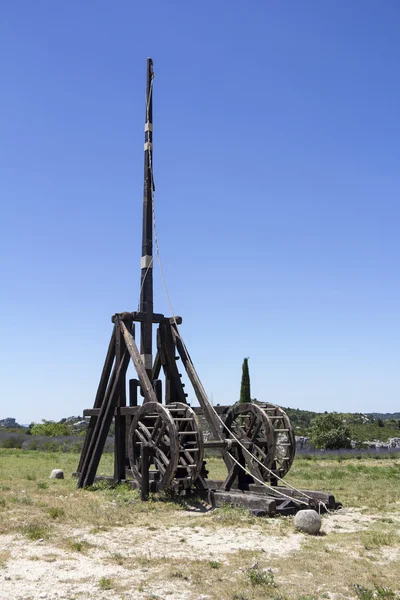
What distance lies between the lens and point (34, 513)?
407 inches

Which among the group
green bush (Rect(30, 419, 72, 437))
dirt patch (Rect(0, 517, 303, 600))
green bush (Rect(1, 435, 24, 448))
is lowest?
dirt patch (Rect(0, 517, 303, 600))

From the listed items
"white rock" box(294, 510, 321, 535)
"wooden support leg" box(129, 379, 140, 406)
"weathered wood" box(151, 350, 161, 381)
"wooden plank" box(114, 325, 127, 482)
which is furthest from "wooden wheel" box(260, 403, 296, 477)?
"white rock" box(294, 510, 321, 535)

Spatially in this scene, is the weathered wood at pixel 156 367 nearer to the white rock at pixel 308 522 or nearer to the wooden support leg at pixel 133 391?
the wooden support leg at pixel 133 391

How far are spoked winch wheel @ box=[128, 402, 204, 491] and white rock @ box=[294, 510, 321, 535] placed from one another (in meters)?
2.48

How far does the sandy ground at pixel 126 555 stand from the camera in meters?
6.10

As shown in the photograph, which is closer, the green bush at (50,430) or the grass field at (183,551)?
the grass field at (183,551)

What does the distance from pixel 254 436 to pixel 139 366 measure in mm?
3050

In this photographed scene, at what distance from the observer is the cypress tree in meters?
37.0

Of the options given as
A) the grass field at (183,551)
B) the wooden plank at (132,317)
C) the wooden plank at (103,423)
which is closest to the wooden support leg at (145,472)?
the grass field at (183,551)

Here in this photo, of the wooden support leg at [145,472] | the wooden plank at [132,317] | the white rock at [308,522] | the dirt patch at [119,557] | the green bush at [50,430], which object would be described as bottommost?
the dirt patch at [119,557]

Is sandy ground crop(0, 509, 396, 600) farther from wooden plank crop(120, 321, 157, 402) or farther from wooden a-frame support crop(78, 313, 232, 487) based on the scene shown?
wooden a-frame support crop(78, 313, 232, 487)

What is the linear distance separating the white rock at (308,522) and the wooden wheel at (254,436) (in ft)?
9.59

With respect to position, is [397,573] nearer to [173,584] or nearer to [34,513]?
[173,584]

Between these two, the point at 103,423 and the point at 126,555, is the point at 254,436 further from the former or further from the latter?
the point at 126,555
